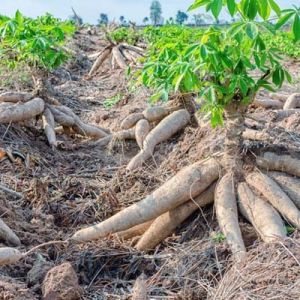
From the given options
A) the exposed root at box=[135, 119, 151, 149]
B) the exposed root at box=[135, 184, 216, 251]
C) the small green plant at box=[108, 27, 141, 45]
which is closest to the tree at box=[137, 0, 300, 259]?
the exposed root at box=[135, 184, 216, 251]

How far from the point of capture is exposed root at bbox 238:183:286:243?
2.94 m

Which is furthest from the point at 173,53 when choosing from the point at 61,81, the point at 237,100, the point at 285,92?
the point at 61,81

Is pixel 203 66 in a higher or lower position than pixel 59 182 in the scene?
higher

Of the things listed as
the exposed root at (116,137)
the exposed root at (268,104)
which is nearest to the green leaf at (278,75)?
the exposed root at (116,137)

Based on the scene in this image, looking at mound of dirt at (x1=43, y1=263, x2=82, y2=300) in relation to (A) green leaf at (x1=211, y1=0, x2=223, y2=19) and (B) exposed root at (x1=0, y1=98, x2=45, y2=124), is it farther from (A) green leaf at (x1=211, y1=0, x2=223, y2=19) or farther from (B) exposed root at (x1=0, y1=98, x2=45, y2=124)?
(B) exposed root at (x1=0, y1=98, x2=45, y2=124)

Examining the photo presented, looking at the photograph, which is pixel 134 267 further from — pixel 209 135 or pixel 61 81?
pixel 61 81

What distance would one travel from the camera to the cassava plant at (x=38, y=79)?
508 centimetres

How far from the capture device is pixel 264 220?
3.04 m

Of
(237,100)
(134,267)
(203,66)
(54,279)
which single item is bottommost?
(134,267)

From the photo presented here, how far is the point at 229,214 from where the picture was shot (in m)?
3.15

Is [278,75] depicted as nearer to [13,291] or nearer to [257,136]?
[257,136]

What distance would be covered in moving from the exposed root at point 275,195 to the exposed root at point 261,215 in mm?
37

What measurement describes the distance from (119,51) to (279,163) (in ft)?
23.2

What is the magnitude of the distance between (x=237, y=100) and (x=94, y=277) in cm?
127
